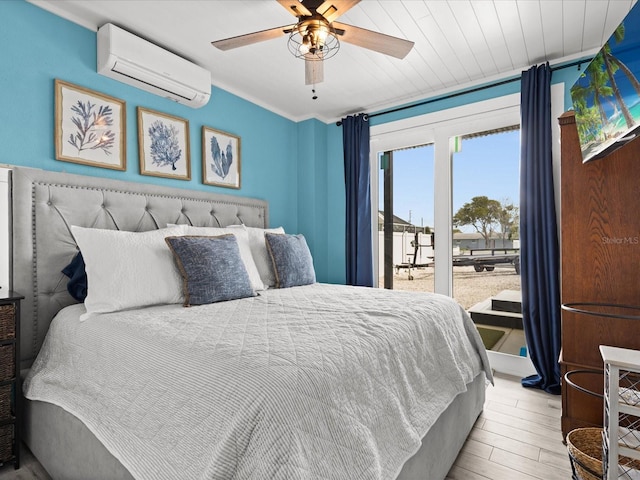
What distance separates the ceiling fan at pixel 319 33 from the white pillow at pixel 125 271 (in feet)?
3.77

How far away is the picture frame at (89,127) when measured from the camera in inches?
84.5

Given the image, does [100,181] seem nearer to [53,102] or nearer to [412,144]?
[53,102]

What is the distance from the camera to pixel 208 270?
2002 mm

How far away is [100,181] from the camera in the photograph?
2.25 meters

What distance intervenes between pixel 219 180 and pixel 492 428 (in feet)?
8.70

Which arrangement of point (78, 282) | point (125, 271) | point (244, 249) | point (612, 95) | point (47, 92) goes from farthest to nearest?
point (244, 249)
point (47, 92)
point (78, 282)
point (125, 271)
point (612, 95)

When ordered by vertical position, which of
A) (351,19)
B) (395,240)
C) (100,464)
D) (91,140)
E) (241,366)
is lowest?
(100,464)

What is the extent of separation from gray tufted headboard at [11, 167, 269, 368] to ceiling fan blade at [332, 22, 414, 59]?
1.64 metres

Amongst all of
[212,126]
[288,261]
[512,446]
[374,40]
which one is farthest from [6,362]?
[512,446]

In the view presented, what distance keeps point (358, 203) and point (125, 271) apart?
7.75 feet

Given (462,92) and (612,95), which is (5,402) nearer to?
(612,95)

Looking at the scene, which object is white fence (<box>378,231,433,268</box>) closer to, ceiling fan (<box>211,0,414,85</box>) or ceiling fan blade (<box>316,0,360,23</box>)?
ceiling fan (<box>211,0,414,85</box>)

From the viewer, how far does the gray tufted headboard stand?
1.90m

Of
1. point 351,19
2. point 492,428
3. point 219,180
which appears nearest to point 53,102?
point 219,180
